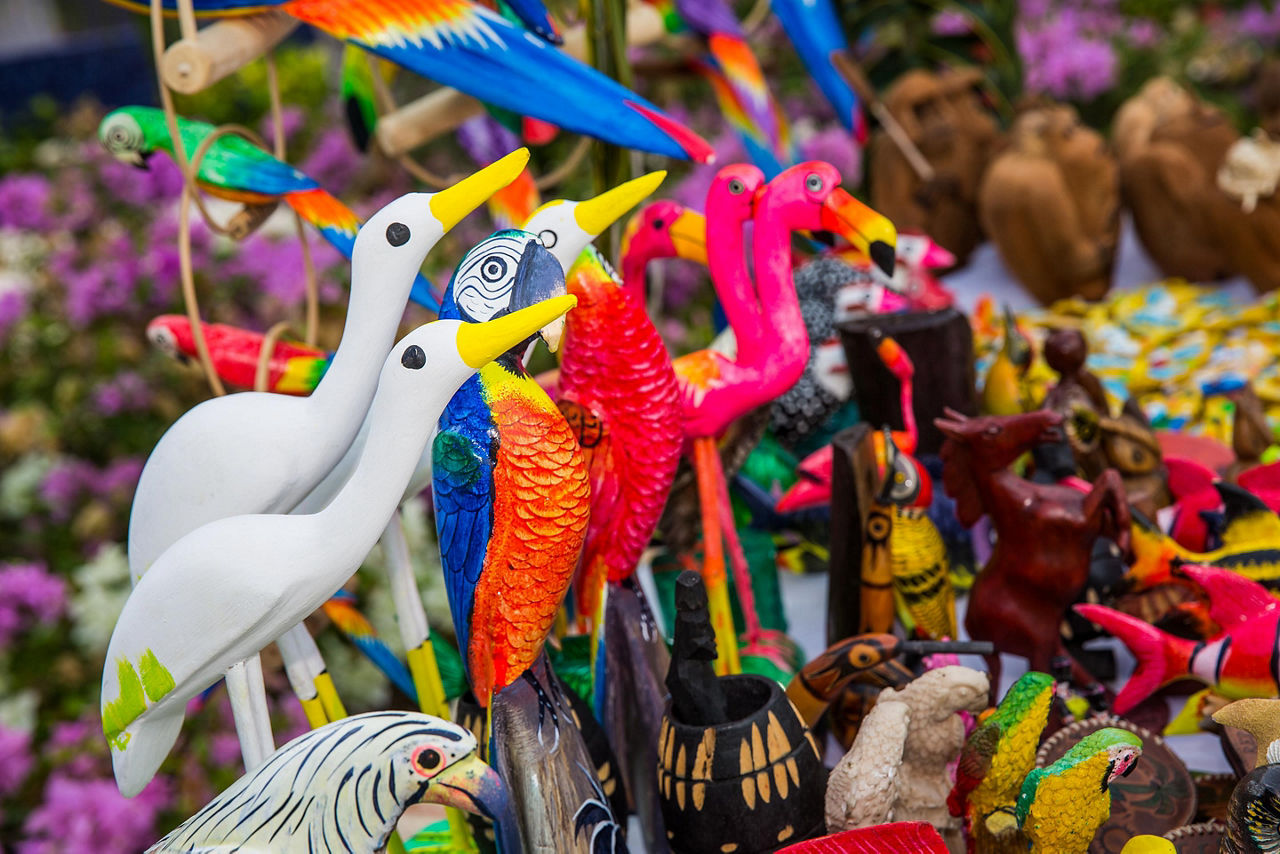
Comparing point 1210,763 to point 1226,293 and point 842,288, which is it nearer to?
point 842,288

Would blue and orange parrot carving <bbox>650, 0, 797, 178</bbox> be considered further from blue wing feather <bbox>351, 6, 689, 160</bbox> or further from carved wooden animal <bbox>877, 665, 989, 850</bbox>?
carved wooden animal <bbox>877, 665, 989, 850</bbox>

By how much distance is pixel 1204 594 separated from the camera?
1.11 m

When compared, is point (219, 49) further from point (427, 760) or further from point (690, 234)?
point (427, 760)

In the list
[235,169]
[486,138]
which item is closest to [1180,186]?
[486,138]

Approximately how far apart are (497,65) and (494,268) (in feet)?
1.24

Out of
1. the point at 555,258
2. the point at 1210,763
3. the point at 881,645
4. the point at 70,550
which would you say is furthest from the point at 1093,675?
the point at 70,550

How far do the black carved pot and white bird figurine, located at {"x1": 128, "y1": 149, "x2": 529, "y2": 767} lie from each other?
0.32m

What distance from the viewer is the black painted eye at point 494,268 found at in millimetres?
825

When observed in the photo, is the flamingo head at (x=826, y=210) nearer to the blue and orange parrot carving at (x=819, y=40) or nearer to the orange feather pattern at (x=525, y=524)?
the orange feather pattern at (x=525, y=524)

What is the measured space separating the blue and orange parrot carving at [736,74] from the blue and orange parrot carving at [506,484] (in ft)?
3.36

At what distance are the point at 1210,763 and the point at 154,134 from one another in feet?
4.13

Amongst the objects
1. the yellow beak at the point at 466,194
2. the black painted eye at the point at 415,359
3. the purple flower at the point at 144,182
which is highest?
the purple flower at the point at 144,182

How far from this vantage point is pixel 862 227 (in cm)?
108

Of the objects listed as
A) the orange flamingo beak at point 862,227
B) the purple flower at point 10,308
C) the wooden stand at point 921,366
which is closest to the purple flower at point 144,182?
the purple flower at point 10,308
